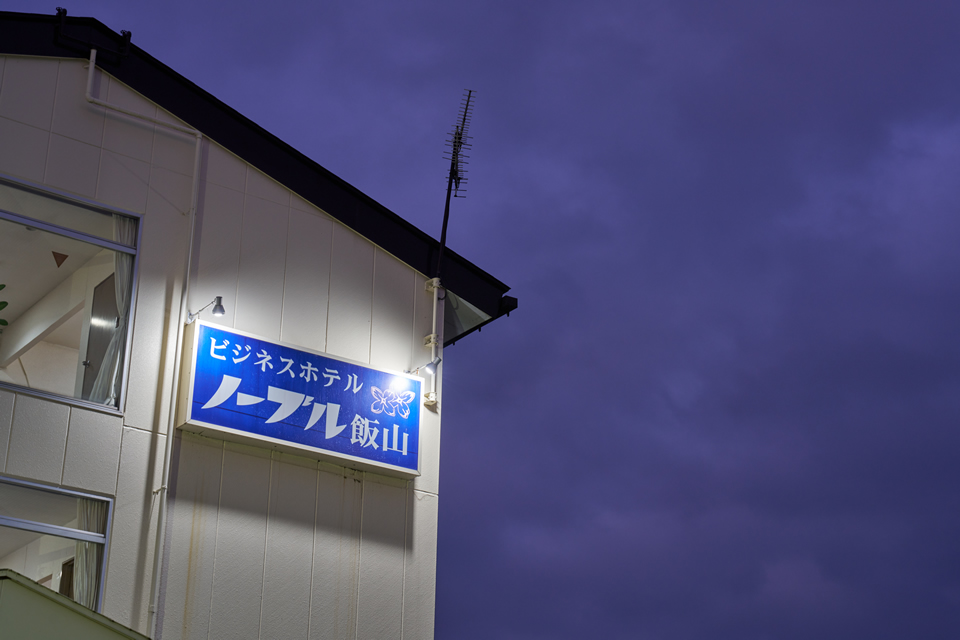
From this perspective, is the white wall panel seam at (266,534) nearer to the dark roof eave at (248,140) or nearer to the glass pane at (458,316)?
the dark roof eave at (248,140)

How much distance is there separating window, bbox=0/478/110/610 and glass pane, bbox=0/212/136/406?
0.89 metres

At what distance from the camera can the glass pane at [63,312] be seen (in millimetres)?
7852

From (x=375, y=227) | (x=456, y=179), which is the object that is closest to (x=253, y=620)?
(x=375, y=227)

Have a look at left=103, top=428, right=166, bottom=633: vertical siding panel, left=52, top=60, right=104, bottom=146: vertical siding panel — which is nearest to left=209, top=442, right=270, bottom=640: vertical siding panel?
left=103, top=428, right=166, bottom=633: vertical siding panel

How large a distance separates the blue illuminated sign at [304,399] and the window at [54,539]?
1.18 meters

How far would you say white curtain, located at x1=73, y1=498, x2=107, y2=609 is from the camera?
7441 millimetres

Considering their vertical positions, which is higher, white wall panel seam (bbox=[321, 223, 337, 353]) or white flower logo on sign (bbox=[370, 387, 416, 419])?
white wall panel seam (bbox=[321, 223, 337, 353])

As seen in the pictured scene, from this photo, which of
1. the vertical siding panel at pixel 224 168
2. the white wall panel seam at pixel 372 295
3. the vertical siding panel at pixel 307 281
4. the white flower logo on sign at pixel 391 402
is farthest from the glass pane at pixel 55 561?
the vertical siding panel at pixel 224 168

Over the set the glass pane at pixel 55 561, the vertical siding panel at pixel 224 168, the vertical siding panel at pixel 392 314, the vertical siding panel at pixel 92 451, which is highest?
the vertical siding panel at pixel 224 168

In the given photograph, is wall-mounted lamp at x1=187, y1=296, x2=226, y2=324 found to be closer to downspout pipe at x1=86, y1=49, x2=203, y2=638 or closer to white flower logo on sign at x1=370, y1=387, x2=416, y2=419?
downspout pipe at x1=86, y1=49, x2=203, y2=638

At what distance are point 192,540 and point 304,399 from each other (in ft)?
5.51

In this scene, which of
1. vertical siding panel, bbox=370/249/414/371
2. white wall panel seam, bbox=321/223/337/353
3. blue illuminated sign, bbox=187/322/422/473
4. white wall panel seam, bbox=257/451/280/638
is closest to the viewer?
white wall panel seam, bbox=257/451/280/638

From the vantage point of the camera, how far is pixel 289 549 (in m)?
8.59

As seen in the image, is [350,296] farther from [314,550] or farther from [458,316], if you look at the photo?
[314,550]
